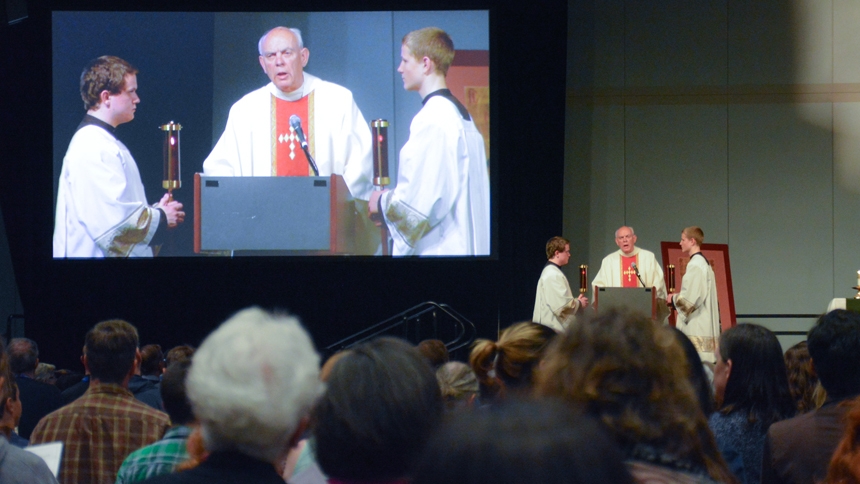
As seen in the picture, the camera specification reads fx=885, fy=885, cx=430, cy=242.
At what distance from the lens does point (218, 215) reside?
8.88m

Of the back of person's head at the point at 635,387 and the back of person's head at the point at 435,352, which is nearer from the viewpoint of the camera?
the back of person's head at the point at 635,387

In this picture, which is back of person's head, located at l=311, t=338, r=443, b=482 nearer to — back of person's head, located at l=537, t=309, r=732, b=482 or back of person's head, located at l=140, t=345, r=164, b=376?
back of person's head, located at l=537, t=309, r=732, b=482

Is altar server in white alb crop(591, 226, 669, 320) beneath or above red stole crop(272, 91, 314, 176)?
beneath

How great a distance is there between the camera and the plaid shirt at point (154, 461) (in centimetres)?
214

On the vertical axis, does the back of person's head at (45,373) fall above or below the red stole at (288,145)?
below

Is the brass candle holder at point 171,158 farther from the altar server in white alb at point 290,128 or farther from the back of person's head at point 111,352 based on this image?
the back of person's head at point 111,352

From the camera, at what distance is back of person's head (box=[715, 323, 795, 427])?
2590mm

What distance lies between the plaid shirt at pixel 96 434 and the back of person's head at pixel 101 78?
690cm

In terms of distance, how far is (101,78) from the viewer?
29.6 feet

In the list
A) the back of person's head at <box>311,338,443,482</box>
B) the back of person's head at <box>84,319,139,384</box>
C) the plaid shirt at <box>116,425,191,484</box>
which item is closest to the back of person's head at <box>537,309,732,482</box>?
the back of person's head at <box>311,338,443,482</box>

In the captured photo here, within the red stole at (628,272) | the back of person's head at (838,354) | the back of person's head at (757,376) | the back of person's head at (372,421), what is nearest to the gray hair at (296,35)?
the red stole at (628,272)

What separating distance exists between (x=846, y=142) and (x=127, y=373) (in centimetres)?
1032

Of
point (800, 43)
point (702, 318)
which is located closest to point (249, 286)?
point (702, 318)

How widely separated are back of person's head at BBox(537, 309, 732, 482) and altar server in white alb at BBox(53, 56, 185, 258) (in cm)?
798
